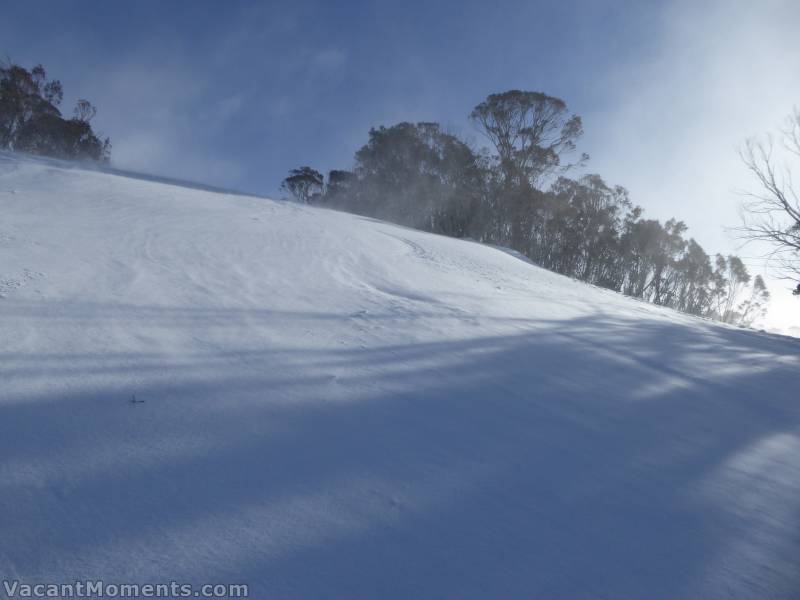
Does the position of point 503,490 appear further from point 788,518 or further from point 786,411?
point 786,411

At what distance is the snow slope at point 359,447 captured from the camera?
120 cm

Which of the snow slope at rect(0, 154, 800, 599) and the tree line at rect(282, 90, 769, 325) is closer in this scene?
the snow slope at rect(0, 154, 800, 599)

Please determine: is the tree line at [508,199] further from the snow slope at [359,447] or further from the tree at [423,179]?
the snow slope at [359,447]

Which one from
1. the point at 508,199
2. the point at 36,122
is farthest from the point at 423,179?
the point at 36,122

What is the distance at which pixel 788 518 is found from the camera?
165cm

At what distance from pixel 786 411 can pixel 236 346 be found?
3.83 meters

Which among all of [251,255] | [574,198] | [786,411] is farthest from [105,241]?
[574,198]

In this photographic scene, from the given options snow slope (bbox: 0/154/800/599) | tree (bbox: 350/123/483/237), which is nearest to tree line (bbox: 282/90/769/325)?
tree (bbox: 350/123/483/237)

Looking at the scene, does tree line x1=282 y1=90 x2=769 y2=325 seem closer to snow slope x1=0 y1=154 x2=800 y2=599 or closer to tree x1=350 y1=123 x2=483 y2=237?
tree x1=350 y1=123 x2=483 y2=237

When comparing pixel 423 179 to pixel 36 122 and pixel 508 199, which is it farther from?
pixel 36 122

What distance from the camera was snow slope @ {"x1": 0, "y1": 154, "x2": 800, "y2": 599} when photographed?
1.20m

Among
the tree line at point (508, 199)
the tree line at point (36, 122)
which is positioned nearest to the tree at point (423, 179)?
the tree line at point (508, 199)

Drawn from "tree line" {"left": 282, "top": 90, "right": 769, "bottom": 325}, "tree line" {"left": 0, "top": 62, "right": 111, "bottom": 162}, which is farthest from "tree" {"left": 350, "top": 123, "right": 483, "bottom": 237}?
"tree line" {"left": 0, "top": 62, "right": 111, "bottom": 162}

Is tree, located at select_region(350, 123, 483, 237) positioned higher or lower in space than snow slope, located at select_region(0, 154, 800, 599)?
higher
